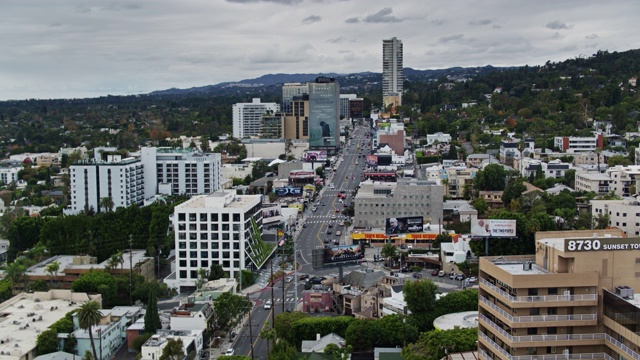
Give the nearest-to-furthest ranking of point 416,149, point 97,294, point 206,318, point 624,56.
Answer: point 206,318 < point 97,294 < point 416,149 < point 624,56

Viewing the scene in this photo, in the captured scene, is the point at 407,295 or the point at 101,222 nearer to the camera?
the point at 407,295

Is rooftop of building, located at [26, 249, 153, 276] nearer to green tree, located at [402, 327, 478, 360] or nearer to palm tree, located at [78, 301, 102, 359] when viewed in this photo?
palm tree, located at [78, 301, 102, 359]

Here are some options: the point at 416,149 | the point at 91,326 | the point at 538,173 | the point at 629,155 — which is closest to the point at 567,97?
the point at 416,149

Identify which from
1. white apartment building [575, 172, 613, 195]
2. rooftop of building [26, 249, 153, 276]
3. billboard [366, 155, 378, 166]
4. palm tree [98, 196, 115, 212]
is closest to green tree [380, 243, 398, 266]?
rooftop of building [26, 249, 153, 276]

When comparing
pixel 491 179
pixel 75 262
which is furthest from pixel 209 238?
pixel 491 179

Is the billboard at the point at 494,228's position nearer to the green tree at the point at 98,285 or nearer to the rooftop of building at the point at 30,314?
the green tree at the point at 98,285

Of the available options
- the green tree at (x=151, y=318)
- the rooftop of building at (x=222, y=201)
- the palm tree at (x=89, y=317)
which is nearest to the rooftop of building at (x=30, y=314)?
the palm tree at (x=89, y=317)

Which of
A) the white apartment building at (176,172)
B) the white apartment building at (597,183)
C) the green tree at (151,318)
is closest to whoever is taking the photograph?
the green tree at (151,318)

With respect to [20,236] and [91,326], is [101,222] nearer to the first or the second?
[20,236]
